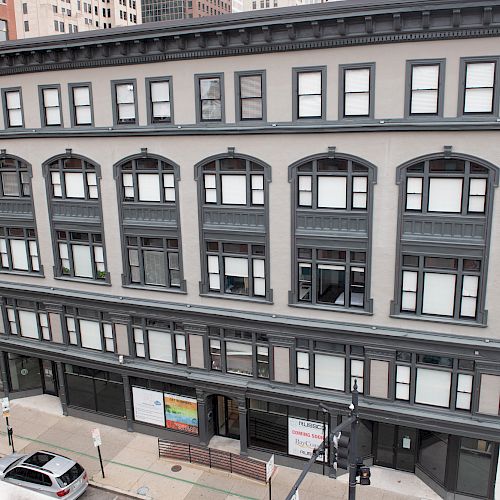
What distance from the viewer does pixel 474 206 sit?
18.3 m

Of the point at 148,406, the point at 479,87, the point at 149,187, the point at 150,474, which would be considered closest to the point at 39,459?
the point at 150,474

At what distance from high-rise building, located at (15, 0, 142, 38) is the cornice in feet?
260

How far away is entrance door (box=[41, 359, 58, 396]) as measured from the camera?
29859 millimetres

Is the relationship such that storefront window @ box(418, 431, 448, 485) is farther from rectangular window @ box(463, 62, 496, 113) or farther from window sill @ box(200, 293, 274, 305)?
rectangular window @ box(463, 62, 496, 113)

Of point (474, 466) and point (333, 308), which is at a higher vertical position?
point (333, 308)

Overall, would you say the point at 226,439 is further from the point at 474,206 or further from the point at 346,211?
the point at 474,206

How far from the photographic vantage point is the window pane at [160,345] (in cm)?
2511

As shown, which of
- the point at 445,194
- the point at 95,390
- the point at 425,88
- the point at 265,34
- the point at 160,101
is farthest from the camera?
the point at 95,390

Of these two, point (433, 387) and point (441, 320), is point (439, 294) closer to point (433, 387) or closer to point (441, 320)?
point (441, 320)

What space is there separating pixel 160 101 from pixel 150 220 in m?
5.10

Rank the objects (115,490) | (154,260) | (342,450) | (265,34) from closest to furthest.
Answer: (342,450)
(265,34)
(115,490)
(154,260)

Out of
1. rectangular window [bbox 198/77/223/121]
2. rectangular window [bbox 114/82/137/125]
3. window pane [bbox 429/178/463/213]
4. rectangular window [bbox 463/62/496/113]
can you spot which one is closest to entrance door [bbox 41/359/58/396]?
rectangular window [bbox 114/82/137/125]

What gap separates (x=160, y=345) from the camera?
83.0 ft

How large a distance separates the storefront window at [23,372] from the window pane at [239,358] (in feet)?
41.8
